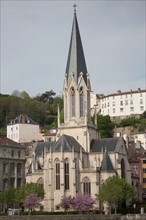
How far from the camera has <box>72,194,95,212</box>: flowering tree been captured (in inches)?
3046

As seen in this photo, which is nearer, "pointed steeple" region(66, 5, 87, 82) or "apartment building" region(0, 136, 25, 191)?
"apartment building" region(0, 136, 25, 191)

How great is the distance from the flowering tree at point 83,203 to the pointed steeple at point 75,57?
1054 inches

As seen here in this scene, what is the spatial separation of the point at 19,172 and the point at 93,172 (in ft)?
63.5

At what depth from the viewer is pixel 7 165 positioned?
312 ft

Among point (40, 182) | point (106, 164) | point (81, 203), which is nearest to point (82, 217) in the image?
point (81, 203)

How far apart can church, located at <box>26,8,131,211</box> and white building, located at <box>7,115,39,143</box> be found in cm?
4952

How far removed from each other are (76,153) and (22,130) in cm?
6745

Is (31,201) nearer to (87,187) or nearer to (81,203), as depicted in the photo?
→ (81,203)

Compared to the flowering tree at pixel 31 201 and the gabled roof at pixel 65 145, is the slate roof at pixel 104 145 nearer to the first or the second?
the gabled roof at pixel 65 145

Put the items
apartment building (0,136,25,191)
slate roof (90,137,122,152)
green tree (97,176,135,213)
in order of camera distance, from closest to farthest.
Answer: green tree (97,176,135,213) < slate roof (90,137,122,152) < apartment building (0,136,25,191)

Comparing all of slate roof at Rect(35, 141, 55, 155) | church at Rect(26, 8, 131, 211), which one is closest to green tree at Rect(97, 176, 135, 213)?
church at Rect(26, 8, 131, 211)

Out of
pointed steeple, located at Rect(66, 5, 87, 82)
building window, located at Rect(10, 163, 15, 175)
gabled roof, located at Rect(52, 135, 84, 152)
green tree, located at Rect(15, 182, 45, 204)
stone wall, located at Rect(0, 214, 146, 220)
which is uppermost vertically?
pointed steeple, located at Rect(66, 5, 87, 82)

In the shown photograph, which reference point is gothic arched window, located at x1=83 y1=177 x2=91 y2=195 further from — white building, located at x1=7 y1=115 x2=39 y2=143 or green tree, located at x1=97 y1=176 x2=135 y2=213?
white building, located at x1=7 y1=115 x2=39 y2=143

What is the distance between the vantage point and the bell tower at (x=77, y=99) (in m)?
93.5
